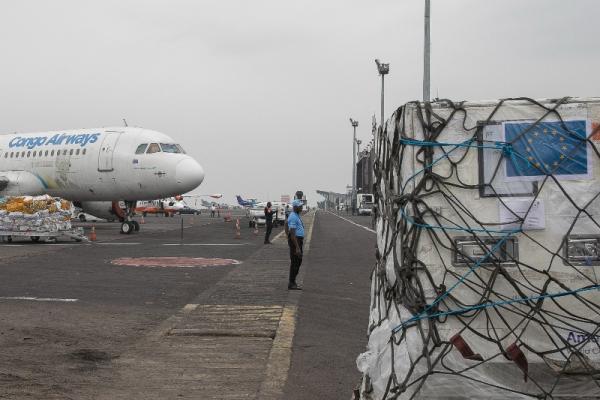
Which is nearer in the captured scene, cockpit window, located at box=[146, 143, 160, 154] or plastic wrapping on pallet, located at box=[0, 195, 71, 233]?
plastic wrapping on pallet, located at box=[0, 195, 71, 233]

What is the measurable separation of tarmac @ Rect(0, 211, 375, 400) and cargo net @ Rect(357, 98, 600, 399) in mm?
1956

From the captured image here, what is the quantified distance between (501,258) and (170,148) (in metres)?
23.9

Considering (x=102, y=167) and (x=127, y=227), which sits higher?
(x=102, y=167)

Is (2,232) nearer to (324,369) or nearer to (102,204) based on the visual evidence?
(102,204)

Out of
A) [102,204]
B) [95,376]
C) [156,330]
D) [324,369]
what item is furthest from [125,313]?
[102,204]

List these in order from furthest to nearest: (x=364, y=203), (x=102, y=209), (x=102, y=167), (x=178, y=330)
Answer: (x=364, y=203) < (x=102, y=209) < (x=102, y=167) < (x=178, y=330)

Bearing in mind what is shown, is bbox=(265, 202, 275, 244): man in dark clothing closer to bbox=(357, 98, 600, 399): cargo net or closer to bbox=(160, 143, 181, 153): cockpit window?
bbox=(160, 143, 181, 153): cockpit window

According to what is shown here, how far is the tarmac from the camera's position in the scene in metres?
5.88

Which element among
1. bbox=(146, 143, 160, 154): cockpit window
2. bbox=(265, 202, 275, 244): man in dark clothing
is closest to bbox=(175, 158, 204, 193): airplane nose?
bbox=(146, 143, 160, 154): cockpit window

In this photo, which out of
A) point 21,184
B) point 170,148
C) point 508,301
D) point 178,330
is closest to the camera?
point 508,301

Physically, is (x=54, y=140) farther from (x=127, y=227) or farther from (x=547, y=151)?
(x=547, y=151)

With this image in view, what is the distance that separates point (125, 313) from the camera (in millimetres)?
9609

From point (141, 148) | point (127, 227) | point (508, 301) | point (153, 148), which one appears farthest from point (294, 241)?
point (127, 227)

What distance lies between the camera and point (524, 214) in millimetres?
3875
